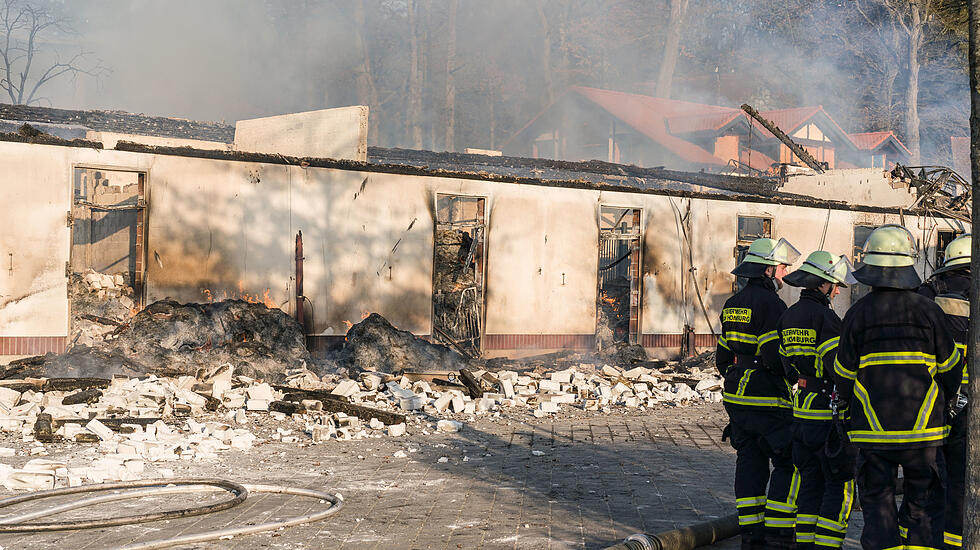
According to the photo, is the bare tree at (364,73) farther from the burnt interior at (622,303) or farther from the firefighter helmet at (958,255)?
the firefighter helmet at (958,255)

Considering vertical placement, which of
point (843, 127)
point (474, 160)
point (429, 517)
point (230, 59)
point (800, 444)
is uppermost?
point (230, 59)

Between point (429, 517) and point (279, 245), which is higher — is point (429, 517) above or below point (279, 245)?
below

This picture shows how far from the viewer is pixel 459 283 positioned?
17203mm

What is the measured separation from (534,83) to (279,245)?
4239 cm

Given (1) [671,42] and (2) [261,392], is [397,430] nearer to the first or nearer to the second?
(2) [261,392]

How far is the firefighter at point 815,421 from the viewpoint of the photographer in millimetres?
5527

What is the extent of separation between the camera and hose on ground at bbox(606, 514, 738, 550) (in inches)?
216

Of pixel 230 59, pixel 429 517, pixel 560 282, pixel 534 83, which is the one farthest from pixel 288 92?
pixel 429 517

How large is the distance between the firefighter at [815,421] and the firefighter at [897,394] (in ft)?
1.65

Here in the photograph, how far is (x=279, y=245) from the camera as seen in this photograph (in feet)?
49.1

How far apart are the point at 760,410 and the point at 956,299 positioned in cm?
141

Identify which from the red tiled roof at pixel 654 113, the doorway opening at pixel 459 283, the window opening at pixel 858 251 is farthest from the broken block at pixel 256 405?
the red tiled roof at pixel 654 113

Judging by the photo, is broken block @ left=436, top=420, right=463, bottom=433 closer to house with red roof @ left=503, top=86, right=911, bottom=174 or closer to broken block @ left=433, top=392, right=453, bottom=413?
broken block @ left=433, top=392, right=453, bottom=413

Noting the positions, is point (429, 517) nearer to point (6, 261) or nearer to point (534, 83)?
point (6, 261)
